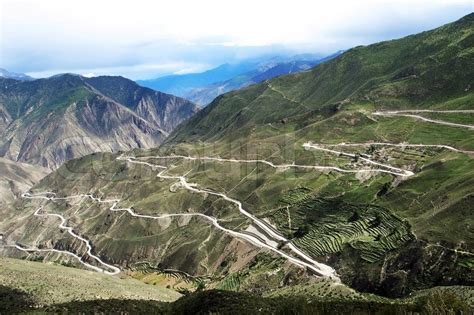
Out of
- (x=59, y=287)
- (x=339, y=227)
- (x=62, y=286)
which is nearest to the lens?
(x=59, y=287)

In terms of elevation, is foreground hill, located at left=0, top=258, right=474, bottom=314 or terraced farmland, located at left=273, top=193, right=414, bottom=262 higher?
foreground hill, located at left=0, top=258, right=474, bottom=314

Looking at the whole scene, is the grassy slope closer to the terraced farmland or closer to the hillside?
the hillside

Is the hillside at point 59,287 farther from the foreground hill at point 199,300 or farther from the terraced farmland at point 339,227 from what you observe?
the terraced farmland at point 339,227

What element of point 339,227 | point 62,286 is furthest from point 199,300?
point 339,227

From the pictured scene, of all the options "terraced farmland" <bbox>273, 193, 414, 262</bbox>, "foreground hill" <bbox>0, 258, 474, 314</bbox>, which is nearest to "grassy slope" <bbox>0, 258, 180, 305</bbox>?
"foreground hill" <bbox>0, 258, 474, 314</bbox>

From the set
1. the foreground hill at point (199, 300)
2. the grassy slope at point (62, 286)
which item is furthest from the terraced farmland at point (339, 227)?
the grassy slope at point (62, 286)

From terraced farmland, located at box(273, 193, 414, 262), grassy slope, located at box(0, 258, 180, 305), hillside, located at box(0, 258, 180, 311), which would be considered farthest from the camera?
terraced farmland, located at box(273, 193, 414, 262)

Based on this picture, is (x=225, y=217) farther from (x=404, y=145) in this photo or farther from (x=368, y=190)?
(x=404, y=145)

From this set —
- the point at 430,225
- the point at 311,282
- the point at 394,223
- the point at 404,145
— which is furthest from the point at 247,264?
the point at 404,145

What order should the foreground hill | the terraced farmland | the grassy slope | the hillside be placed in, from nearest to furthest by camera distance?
the foreground hill < the hillside < the grassy slope < the terraced farmland

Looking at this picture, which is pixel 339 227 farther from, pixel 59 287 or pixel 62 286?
pixel 59 287

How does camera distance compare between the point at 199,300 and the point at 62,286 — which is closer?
the point at 199,300
